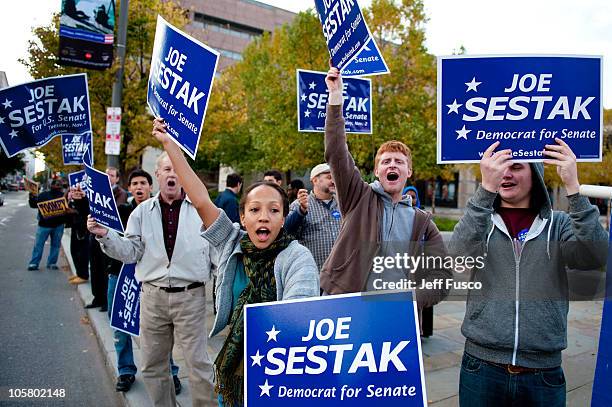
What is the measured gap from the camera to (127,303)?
4.10m

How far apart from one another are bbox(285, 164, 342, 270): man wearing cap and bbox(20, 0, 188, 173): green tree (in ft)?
29.8

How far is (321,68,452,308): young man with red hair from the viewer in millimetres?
2682

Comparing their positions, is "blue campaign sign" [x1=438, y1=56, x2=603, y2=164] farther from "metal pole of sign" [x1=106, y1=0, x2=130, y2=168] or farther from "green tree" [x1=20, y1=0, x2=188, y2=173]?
"green tree" [x1=20, y1=0, x2=188, y2=173]

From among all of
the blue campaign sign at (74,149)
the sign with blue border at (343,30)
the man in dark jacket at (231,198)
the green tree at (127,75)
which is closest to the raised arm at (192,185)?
the sign with blue border at (343,30)

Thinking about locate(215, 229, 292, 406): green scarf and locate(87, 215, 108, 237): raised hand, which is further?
locate(87, 215, 108, 237): raised hand

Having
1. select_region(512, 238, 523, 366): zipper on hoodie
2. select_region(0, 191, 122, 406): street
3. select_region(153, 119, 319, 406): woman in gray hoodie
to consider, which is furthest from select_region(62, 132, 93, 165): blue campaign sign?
select_region(512, 238, 523, 366): zipper on hoodie

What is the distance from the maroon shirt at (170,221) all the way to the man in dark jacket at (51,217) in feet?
18.9

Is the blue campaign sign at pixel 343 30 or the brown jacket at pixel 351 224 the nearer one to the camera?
the brown jacket at pixel 351 224

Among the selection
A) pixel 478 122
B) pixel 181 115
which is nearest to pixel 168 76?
pixel 181 115

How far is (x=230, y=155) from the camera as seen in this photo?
99.6 feet

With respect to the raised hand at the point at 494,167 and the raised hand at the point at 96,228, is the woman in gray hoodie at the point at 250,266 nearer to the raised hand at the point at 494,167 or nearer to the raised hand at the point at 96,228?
the raised hand at the point at 494,167

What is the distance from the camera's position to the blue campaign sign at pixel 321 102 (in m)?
6.25

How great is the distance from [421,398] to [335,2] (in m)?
3.23

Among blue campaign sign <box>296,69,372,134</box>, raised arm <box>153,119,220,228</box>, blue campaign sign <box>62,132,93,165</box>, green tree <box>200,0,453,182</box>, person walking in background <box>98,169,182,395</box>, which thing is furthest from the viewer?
green tree <box>200,0,453,182</box>
